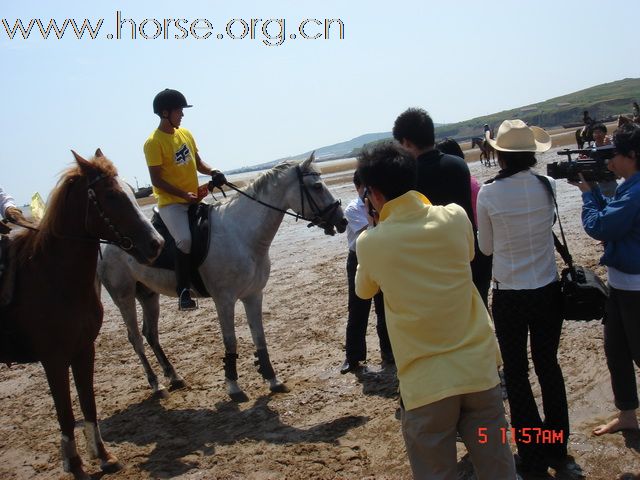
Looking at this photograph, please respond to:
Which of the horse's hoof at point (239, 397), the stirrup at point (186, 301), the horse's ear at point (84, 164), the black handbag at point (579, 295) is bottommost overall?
the horse's hoof at point (239, 397)

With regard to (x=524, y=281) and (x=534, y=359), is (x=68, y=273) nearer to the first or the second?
(x=524, y=281)

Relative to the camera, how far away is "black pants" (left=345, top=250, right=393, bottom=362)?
241 inches

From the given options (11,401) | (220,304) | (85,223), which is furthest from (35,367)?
(85,223)

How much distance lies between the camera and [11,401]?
6961 mm

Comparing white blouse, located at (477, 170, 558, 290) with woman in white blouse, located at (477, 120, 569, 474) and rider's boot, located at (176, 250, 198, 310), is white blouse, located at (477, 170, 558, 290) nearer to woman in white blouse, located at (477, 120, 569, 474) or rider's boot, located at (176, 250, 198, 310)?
woman in white blouse, located at (477, 120, 569, 474)

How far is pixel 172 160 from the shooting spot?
6.33 meters

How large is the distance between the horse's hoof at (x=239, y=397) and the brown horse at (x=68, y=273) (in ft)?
5.89

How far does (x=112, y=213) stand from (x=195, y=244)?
162 centimetres

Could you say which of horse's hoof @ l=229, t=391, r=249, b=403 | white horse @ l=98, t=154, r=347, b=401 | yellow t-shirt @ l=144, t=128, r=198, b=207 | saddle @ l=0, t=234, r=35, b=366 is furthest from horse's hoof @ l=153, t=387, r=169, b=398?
yellow t-shirt @ l=144, t=128, r=198, b=207

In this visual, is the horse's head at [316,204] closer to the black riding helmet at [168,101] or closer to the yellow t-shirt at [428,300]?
the black riding helmet at [168,101]

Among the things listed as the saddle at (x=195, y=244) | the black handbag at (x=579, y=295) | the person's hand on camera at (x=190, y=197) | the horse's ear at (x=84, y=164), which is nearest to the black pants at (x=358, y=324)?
the saddle at (x=195, y=244)

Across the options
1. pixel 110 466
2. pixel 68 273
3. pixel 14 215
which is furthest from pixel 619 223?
pixel 14 215

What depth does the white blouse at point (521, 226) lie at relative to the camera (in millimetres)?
3582

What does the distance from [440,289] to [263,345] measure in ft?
13.7
